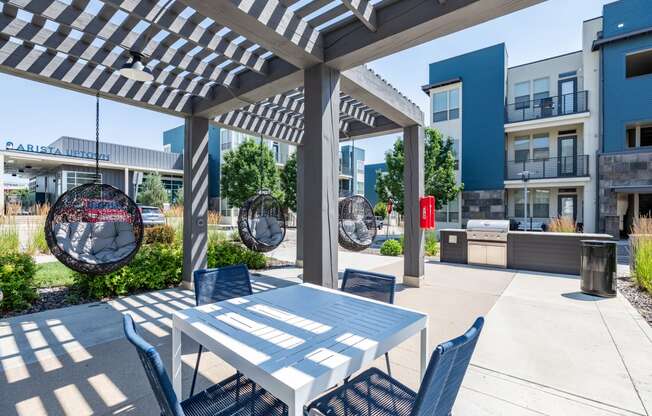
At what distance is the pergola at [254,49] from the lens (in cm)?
271

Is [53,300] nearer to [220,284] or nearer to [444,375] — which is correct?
[220,284]

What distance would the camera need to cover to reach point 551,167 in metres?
14.1

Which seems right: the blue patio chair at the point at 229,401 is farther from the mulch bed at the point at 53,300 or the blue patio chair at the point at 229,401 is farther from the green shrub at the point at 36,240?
the green shrub at the point at 36,240

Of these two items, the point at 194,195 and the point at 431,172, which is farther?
the point at 431,172

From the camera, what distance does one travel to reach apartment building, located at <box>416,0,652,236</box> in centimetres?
1209

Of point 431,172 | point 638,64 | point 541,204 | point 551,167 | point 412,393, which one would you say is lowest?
point 412,393

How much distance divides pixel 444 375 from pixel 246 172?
18.0 metres

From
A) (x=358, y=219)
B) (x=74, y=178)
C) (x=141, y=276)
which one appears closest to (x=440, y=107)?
(x=358, y=219)

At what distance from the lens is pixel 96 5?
3.06 m

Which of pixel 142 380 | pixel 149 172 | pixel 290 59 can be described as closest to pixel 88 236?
pixel 142 380

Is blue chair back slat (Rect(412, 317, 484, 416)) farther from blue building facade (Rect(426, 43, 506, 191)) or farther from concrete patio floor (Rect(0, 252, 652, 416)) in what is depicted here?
blue building facade (Rect(426, 43, 506, 191))

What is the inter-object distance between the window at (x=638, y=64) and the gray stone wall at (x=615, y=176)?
370 centimetres

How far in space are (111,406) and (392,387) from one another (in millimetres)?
1995

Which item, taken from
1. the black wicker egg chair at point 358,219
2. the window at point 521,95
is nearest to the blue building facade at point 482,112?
the window at point 521,95
